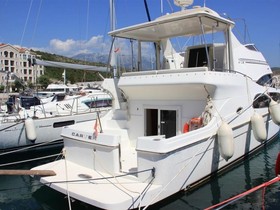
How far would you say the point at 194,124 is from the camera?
750cm

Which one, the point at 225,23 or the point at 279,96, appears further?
the point at 279,96

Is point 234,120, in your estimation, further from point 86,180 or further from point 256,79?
point 86,180

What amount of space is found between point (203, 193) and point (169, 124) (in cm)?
221

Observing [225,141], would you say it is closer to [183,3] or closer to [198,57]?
[198,57]

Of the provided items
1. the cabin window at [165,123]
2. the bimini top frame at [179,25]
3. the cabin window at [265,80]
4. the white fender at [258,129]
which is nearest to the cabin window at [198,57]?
the bimini top frame at [179,25]

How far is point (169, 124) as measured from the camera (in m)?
8.36

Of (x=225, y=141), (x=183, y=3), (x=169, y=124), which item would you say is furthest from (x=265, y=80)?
(x=225, y=141)

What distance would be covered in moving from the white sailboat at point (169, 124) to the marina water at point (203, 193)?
288 millimetres

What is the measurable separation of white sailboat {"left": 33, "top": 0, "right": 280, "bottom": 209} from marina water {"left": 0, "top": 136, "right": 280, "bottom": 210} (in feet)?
0.94

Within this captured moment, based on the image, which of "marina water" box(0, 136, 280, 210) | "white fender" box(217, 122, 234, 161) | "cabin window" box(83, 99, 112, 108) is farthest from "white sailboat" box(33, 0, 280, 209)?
"cabin window" box(83, 99, 112, 108)

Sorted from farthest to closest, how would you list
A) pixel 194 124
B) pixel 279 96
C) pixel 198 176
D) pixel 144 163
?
pixel 279 96
pixel 194 124
pixel 198 176
pixel 144 163

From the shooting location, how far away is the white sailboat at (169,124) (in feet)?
19.1

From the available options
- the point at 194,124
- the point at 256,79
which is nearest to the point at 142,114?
the point at 194,124

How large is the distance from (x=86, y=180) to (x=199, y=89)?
12.0 feet
